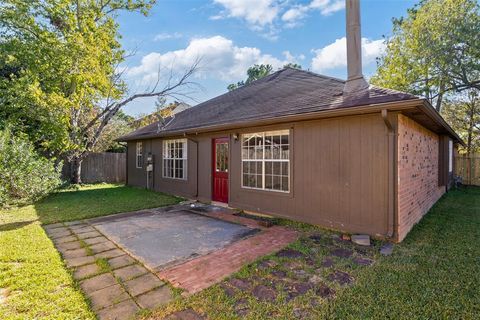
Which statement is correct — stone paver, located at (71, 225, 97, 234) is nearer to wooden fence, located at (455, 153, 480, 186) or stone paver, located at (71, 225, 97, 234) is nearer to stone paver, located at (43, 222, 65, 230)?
stone paver, located at (43, 222, 65, 230)

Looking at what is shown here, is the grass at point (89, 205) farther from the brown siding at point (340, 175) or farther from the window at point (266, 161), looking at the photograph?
the brown siding at point (340, 175)

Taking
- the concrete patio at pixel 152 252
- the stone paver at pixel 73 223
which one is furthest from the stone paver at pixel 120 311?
the stone paver at pixel 73 223

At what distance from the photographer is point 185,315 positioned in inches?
92.7

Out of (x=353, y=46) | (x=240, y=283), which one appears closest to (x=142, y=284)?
(x=240, y=283)

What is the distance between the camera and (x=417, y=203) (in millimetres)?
5664

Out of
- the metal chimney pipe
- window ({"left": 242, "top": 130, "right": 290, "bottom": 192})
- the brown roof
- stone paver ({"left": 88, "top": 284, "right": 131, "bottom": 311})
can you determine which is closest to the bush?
the brown roof

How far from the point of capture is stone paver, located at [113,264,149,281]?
3107mm

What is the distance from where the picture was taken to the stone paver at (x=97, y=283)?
281 centimetres

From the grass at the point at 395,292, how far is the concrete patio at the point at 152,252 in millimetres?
353

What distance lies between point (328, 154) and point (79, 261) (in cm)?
463

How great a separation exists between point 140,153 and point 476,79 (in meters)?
18.5

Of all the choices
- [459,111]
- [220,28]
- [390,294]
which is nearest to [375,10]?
[220,28]

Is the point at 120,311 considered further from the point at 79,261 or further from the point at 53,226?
the point at 53,226

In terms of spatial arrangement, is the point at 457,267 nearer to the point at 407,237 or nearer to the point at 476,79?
the point at 407,237
